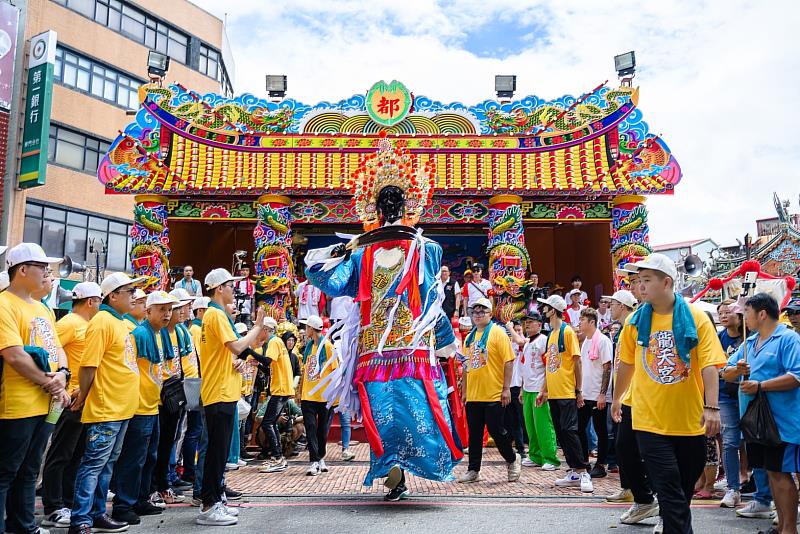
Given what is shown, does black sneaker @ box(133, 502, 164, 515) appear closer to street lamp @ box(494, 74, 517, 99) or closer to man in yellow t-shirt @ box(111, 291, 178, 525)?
man in yellow t-shirt @ box(111, 291, 178, 525)

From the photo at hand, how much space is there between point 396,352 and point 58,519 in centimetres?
286

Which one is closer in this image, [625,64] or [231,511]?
[231,511]

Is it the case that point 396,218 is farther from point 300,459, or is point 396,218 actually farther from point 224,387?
point 300,459

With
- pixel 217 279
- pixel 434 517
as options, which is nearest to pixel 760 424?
pixel 434 517

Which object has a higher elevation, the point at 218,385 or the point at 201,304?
the point at 201,304

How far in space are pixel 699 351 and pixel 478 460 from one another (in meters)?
3.47

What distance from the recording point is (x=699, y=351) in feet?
12.7

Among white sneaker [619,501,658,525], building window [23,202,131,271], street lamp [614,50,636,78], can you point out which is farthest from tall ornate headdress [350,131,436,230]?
building window [23,202,131,271]

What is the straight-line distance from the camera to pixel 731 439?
5.78 meters

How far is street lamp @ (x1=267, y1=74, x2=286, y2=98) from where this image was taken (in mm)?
14773

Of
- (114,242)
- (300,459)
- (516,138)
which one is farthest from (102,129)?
(300,459)

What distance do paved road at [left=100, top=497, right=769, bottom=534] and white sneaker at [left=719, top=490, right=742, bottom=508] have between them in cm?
10

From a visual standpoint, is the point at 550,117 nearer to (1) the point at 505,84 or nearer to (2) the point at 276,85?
(1) the point at 505,84

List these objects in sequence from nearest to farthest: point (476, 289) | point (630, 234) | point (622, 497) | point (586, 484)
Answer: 1. point (622, 497)
2. point (586, 484)
3. point (476, 289)
4. point (630, 234)
